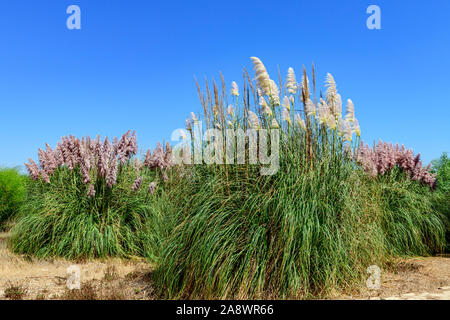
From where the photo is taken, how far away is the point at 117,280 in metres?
4.96

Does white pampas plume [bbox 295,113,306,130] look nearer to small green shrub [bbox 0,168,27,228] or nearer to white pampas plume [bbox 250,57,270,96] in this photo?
white pampas plume [bbox 250,57,270,96]

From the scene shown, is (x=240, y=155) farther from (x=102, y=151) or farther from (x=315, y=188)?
(x=102, y=151)

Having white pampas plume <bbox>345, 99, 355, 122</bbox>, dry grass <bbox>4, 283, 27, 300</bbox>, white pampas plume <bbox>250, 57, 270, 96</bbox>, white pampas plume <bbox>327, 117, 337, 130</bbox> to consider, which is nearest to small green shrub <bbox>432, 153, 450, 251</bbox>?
white pampas plume <bbox>345, 99, 355, 122</bbox>

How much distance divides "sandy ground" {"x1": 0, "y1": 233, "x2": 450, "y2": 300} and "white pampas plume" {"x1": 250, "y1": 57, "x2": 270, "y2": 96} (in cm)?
227

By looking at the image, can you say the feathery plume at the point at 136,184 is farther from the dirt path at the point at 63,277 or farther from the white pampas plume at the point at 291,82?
the white pampas plume at the point at 291,82

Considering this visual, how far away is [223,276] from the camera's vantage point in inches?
145

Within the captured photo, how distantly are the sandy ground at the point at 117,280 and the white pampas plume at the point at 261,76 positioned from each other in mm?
2269

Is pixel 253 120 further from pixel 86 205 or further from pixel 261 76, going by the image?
pixel 86 205

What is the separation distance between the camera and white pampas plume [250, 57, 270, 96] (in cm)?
410

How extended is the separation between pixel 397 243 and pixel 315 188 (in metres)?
2.80

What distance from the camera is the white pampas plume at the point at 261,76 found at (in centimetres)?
410

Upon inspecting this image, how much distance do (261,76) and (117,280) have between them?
312 cm

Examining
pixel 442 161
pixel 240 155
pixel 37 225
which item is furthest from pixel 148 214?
pixel 442 161

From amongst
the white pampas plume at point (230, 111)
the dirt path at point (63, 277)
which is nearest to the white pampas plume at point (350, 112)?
the white pampas plume at point (230, 111)
